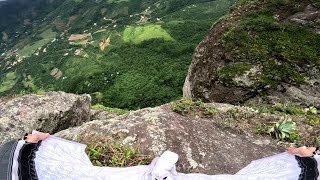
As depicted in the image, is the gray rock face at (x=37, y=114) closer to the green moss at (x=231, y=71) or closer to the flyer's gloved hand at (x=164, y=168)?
the flyer's gloved hand at (x=164, y=168)

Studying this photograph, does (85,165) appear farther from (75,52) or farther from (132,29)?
(75,52)

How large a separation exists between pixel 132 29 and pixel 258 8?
405 ft

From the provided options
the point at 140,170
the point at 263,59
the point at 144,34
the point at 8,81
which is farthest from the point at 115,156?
the point at 8,81

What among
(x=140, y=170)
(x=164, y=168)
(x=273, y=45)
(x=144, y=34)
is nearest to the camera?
(x=164, y=168)

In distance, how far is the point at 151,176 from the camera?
500 cm

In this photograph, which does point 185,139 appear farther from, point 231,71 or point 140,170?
point 231,71

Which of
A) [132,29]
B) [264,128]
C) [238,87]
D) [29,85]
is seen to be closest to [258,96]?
[238,87]

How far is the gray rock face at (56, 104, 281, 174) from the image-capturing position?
22.1 ft

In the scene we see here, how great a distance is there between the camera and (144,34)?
12912 centimetres

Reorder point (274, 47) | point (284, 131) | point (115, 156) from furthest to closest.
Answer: point (274, 47), point (284, 131), point (115, 156)

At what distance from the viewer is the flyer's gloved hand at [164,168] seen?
16.3 ft

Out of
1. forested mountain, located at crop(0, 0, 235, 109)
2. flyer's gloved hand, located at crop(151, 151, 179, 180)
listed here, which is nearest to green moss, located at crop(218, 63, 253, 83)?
flyer's gloved hand, located at crop(151, 151, 179, 180)

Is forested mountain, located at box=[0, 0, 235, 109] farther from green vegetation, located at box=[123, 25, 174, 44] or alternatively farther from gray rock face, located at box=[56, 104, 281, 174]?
gray rock face, located at box=[56, 104, 281, 174]

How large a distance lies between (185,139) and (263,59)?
10.9 m
